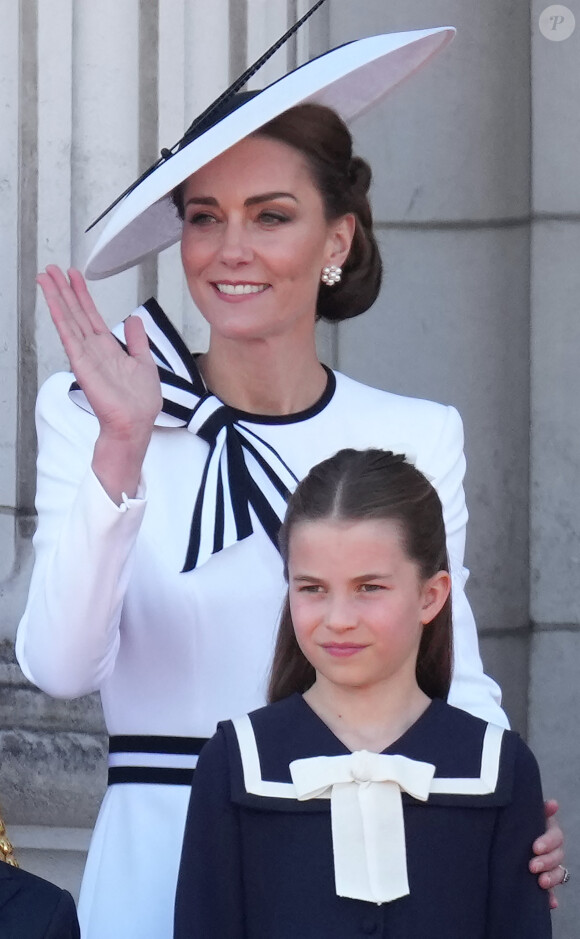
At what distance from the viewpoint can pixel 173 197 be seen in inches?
101

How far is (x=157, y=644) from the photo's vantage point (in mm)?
2348

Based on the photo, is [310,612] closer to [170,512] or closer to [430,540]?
[430,540]

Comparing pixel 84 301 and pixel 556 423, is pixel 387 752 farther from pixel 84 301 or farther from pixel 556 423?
pixel 556 423

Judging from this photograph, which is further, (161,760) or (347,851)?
(161,760)

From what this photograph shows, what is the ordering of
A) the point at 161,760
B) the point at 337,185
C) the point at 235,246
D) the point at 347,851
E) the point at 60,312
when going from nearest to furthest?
the point at 347,851, the point at 60,312, the point at 161,760, the point at 235,246, the point at 337,185

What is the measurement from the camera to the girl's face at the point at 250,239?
246 cm

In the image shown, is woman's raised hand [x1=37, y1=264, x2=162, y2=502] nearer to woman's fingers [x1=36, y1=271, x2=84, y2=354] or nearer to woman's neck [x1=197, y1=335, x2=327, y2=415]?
woman's fingers [x1=36, y1=271, x2=84, y2=354]

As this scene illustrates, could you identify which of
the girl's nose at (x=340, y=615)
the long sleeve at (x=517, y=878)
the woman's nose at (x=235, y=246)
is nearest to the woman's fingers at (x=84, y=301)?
the woman's nose at (x=235, y=246)

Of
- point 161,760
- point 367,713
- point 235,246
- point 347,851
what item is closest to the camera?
point 347,851

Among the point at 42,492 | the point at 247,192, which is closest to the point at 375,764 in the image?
the point at 42,492

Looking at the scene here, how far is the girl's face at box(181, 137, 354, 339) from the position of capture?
8.05 ft

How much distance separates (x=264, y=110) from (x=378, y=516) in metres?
0.61

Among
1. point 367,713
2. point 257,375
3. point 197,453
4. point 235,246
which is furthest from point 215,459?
point 367,713

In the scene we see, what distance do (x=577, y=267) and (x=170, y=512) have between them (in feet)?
6.01
